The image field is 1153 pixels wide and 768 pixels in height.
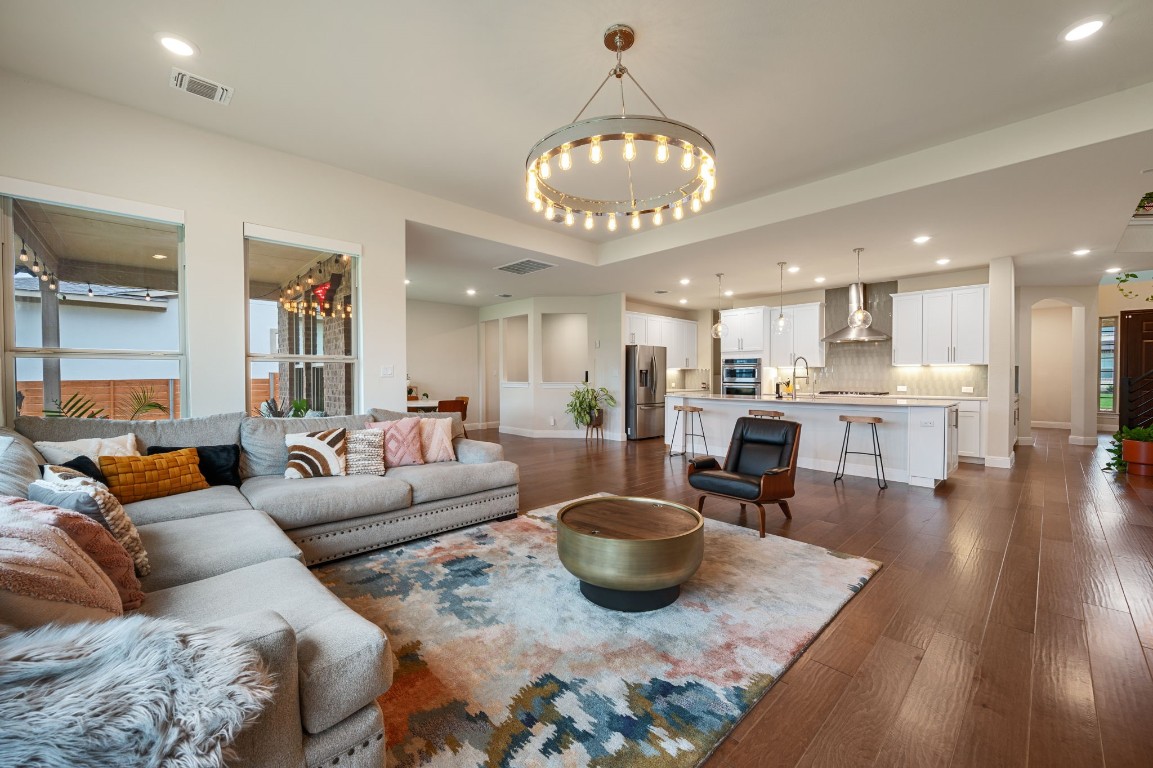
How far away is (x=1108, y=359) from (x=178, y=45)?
14.3 m

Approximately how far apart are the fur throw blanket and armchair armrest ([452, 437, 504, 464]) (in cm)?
300

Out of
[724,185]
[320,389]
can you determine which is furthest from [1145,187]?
[320,389]

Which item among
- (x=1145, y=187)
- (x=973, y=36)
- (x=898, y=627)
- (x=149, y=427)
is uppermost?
(x=973, y=36)

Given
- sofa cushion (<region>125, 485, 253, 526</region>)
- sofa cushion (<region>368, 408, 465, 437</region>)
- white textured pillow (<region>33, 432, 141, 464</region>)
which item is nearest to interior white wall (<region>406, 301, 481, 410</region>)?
sofa cushion (<region>368, 408, 465, 437</region>)

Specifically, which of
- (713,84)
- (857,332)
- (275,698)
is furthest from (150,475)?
(857,332)

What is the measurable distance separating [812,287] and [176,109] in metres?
8.60

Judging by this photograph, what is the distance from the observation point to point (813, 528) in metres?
3.62

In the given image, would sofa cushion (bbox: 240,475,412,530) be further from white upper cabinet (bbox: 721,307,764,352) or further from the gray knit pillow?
white upper cabinet (bbox: 721,307,764,352)

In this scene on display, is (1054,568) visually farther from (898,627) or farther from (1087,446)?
(1087,446)

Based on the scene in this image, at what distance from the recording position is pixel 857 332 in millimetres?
6887

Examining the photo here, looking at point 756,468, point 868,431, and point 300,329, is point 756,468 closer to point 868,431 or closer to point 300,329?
point 868,431

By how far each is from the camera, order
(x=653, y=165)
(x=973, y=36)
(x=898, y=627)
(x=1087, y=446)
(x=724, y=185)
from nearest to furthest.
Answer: (x=898, y=627), (x=973, y=36), (x=653, y=165), (x=724, y=185), (x=1087, y=446)

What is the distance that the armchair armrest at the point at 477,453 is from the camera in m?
3.91

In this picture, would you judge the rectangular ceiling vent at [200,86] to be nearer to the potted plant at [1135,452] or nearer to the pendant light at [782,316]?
the pendant light at [782,316]
